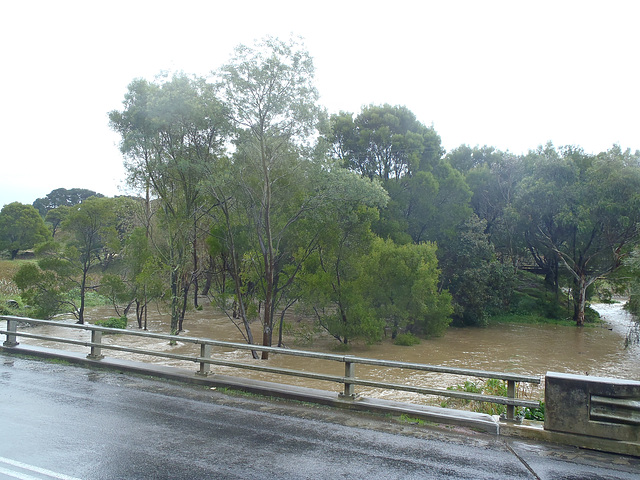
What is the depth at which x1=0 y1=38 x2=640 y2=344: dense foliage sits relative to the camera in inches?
867

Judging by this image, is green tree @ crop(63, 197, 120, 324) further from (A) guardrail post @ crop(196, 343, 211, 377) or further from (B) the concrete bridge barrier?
(B) the concrete bridge barrier

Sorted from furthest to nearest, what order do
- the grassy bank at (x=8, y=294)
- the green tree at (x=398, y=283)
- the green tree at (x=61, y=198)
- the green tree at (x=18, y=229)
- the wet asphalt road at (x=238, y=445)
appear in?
the green tree at (x=61, y=198), the green tree at (x=18, y=229), the grassy bank at (x=8, y=294), the green tree at (x=398, y=283), the wet asphalt road at (x=238, y=445)

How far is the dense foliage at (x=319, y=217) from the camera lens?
22.0 meters

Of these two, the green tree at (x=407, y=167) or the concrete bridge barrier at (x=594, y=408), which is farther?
the green tree at (x=407, y=167)

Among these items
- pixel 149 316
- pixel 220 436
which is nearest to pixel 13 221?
pixel 149 316

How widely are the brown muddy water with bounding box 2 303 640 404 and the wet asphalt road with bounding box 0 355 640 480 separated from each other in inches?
292

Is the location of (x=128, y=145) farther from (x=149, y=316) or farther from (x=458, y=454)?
(x=458, y=454)

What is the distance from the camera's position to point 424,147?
3928 cm

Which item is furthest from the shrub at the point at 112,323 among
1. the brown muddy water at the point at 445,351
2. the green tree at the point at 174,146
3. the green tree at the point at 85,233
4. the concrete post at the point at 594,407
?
the concrete post at the point at 594,407

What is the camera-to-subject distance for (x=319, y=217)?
75.9ft

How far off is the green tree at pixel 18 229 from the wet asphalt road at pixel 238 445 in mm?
67419

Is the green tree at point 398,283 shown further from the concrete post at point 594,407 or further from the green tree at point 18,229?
the green tree at point 18,229

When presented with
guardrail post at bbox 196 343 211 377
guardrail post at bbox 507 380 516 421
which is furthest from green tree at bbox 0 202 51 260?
guardrail post at bbox 507 380 516 421

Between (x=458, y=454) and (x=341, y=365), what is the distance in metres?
15.6
